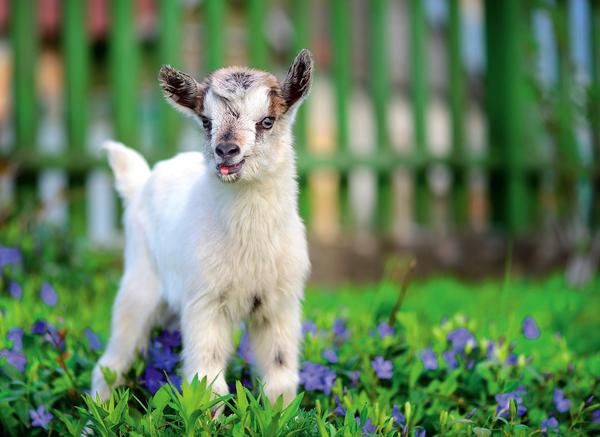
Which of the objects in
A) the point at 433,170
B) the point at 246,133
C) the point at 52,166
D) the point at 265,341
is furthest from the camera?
the point at 433,170

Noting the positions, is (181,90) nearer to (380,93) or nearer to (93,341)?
(93,341)

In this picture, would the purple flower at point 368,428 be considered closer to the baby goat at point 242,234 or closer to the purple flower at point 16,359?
the baby goat at point 242,234

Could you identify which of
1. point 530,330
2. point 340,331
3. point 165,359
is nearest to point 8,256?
point 165,359

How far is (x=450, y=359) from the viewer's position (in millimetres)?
3164

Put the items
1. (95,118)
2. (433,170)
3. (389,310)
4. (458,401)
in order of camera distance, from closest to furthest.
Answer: (458,401)
(389,310)
(433,170)
(95,118)

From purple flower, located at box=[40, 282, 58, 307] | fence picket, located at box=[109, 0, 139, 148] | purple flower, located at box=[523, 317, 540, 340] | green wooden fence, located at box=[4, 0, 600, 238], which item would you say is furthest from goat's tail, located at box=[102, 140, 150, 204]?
fence picket, located at box=[109, 0, 139, 148]

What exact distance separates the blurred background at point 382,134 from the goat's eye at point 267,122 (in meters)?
3.36

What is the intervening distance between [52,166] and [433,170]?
3.77m

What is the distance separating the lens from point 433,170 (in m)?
8.12

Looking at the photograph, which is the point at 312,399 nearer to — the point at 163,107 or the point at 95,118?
the point at 163,107

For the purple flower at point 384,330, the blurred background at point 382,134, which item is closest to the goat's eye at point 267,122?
the purple flower at point 384,330

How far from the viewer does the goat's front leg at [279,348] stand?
2.61 m

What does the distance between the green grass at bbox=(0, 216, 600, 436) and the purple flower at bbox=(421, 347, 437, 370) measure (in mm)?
24

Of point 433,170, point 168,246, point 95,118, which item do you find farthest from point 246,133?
point 95,118
